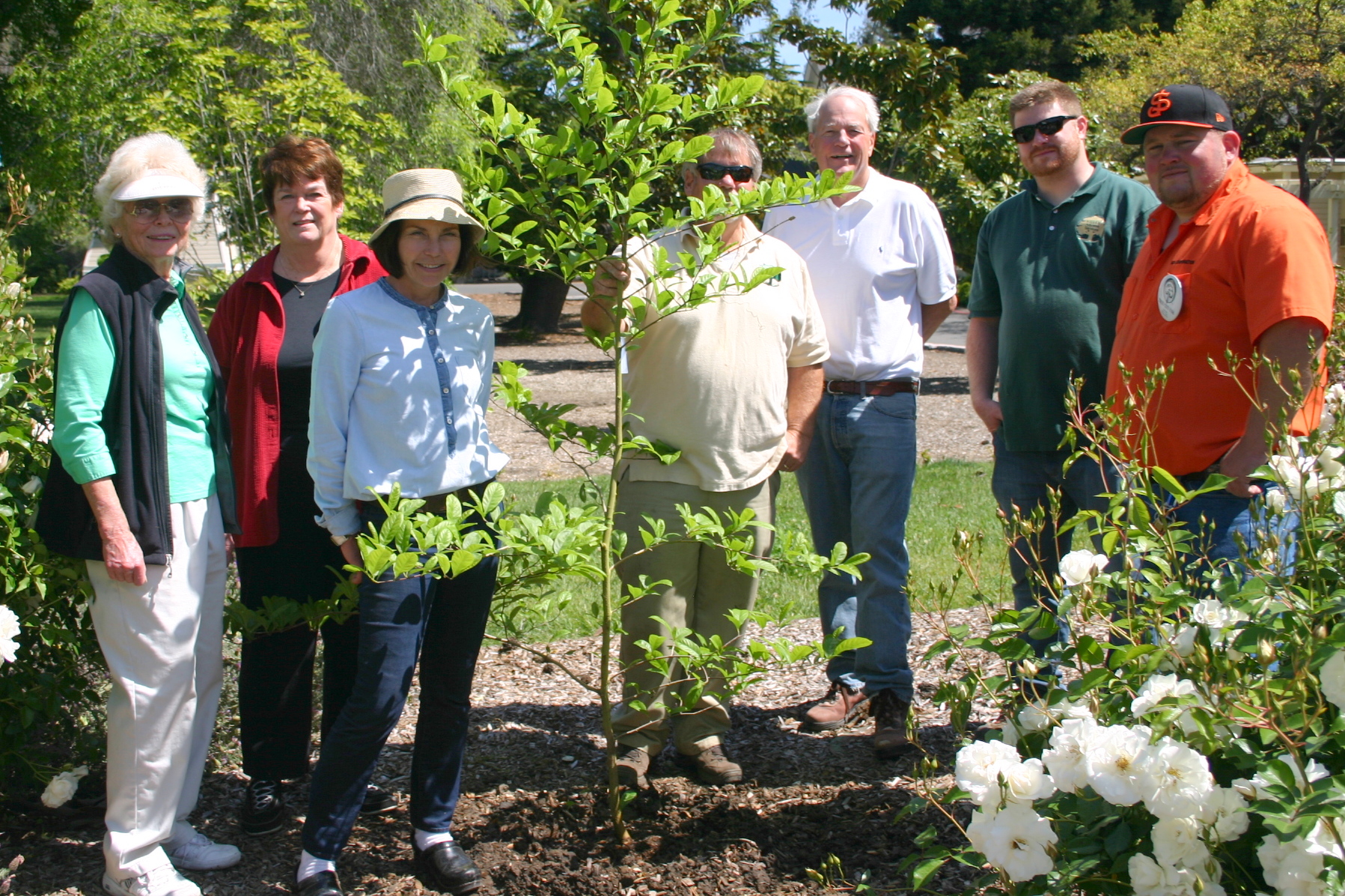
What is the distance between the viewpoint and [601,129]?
9.30ft

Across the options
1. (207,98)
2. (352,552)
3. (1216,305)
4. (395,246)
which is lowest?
(352,552)

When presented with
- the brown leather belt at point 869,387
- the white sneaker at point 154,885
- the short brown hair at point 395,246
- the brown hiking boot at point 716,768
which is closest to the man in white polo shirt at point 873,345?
the brown leather belt at point 869,387

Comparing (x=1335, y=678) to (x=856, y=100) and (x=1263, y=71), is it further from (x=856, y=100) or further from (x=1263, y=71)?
(x=1263, y=71)

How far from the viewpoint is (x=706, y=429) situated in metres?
3.26

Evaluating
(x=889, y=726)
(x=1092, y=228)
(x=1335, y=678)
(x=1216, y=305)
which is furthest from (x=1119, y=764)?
(x=1092, y=228)

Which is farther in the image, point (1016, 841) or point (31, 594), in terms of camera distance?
point (31, 594)

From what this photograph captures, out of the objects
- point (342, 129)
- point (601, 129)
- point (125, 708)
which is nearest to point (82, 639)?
point (125, 708)

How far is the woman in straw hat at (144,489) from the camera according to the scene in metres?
2.71

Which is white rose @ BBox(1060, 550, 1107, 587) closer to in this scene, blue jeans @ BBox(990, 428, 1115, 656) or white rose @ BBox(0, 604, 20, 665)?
blue jeans @ BBox(990, 428, 1115, 656)

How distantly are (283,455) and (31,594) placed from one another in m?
0.75

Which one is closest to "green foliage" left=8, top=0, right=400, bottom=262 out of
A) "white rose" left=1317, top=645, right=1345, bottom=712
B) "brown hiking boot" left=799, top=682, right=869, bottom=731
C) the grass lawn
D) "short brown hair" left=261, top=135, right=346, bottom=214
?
the grass lawn

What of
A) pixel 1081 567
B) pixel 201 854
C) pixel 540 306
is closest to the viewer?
pixel 1081 567

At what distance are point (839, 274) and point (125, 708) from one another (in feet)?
8.28

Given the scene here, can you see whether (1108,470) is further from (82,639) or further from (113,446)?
(82,639)
